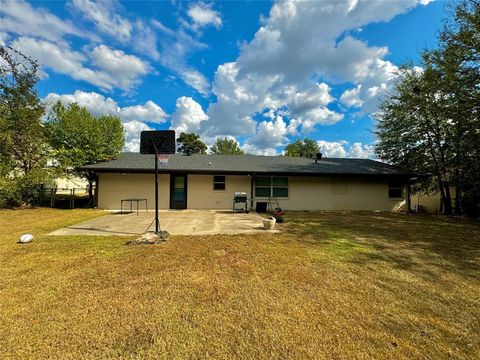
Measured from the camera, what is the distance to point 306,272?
3914 millimetres

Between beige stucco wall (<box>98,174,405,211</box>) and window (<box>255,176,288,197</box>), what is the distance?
1.18ft

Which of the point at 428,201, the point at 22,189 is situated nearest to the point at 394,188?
the point at 428,201

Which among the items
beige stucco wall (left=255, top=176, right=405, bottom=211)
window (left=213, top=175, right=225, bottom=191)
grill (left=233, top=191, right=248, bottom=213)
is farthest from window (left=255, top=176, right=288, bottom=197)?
window (left=213, top=175, right=225, bottom=191)

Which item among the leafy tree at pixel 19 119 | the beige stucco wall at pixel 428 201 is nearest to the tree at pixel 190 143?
the leafy tree at pixel 19 119

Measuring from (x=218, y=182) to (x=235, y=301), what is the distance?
32.2 feet

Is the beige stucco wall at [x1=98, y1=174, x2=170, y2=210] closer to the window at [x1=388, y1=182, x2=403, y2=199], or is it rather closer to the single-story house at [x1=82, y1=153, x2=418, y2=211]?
the single-story house at [x1=82, y1=153, x2=418, y2=211]

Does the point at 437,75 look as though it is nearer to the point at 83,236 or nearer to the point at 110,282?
the point at 110,282

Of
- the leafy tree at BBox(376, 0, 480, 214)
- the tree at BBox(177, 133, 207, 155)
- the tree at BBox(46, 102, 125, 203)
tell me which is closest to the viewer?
the leafy tree at BBox(376, 0, 480, 214)

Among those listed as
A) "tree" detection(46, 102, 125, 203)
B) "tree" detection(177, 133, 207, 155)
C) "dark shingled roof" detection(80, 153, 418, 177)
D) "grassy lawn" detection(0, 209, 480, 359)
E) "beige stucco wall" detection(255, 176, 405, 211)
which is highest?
"tree" detection(177, 133, 207, 155)

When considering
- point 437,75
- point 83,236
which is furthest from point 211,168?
point 437,75

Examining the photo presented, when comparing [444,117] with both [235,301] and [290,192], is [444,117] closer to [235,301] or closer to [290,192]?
[290,192]

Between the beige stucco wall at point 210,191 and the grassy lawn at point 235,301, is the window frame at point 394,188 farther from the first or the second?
the grassy lawn at point 235,301

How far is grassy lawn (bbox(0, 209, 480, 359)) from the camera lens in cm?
214

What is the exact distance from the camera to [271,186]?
12.9 m
